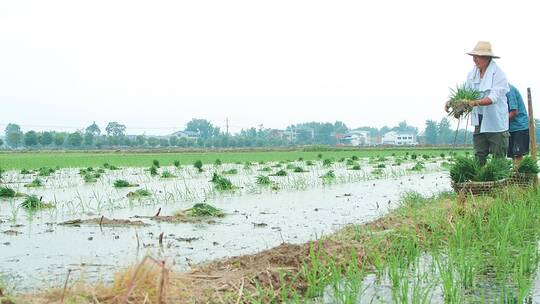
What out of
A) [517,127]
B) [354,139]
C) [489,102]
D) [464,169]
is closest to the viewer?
[489,102]

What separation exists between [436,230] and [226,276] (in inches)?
81.1

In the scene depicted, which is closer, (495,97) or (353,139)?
(495,97)

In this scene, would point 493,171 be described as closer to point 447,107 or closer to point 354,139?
point 447,107

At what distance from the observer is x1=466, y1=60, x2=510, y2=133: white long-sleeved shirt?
19.9ft

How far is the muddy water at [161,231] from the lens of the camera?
Result: 4138mm

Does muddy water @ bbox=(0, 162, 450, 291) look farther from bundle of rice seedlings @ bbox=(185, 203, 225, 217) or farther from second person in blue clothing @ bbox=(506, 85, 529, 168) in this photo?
second person in blue clothing @ bbox=(506, 85, 529, 168)

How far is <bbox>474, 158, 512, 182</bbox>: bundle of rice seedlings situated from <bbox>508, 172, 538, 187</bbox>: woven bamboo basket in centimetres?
32

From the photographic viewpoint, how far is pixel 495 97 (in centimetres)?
601

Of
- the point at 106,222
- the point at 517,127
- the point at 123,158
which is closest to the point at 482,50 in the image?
the point at 517,127

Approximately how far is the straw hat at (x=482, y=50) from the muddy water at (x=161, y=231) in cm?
211

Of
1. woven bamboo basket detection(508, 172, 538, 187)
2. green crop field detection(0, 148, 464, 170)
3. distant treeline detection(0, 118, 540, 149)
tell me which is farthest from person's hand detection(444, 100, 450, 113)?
distant treeline detection(0, 118, 540, 149)

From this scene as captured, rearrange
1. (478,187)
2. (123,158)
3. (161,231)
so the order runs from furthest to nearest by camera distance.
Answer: (123,158) < (478,187) < (161,231)

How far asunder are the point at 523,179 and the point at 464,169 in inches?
31.6

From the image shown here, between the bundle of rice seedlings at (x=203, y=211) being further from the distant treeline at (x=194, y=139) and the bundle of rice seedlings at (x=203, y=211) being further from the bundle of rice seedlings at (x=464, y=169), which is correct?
the distant treeline at (x=194, y=139)
